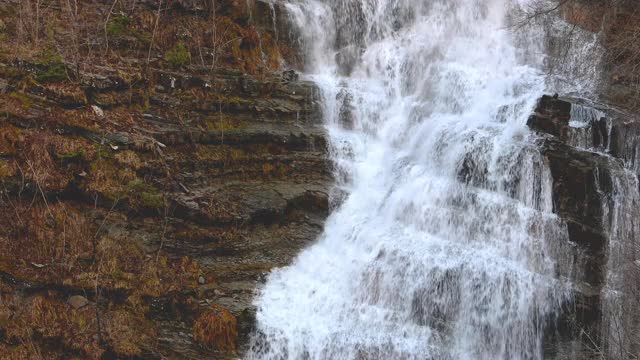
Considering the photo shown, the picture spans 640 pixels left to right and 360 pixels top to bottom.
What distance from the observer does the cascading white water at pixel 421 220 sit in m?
6.79

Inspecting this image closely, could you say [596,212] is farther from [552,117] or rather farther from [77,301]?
[77,301]

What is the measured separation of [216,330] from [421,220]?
356cm

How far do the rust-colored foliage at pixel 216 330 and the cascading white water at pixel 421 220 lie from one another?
320mm

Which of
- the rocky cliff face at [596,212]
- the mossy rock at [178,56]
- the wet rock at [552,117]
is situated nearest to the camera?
the rocky cliff face at [596,212]

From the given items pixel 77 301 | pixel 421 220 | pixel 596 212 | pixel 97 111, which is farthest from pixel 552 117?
pixel 77 301

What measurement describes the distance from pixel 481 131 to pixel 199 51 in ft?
17.0

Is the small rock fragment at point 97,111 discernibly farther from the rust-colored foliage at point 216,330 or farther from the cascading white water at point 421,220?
the cascading white water at point 421,220

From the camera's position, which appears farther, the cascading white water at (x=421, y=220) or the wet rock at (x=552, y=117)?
the wet rock at (x=552, y=117)

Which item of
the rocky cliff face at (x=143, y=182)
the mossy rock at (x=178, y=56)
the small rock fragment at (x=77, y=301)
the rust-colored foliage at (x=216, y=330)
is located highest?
the mossy rock at (x=178, y=56)

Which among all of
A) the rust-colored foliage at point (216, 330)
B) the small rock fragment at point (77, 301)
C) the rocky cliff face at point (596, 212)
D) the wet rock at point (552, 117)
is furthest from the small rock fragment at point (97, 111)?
the wet rock at point (552, 117)

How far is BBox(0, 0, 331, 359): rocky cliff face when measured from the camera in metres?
6.28

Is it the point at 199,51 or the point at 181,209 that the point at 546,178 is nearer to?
the point at 181,209

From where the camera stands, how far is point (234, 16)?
10109mm

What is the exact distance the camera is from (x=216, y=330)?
6.57 meters
